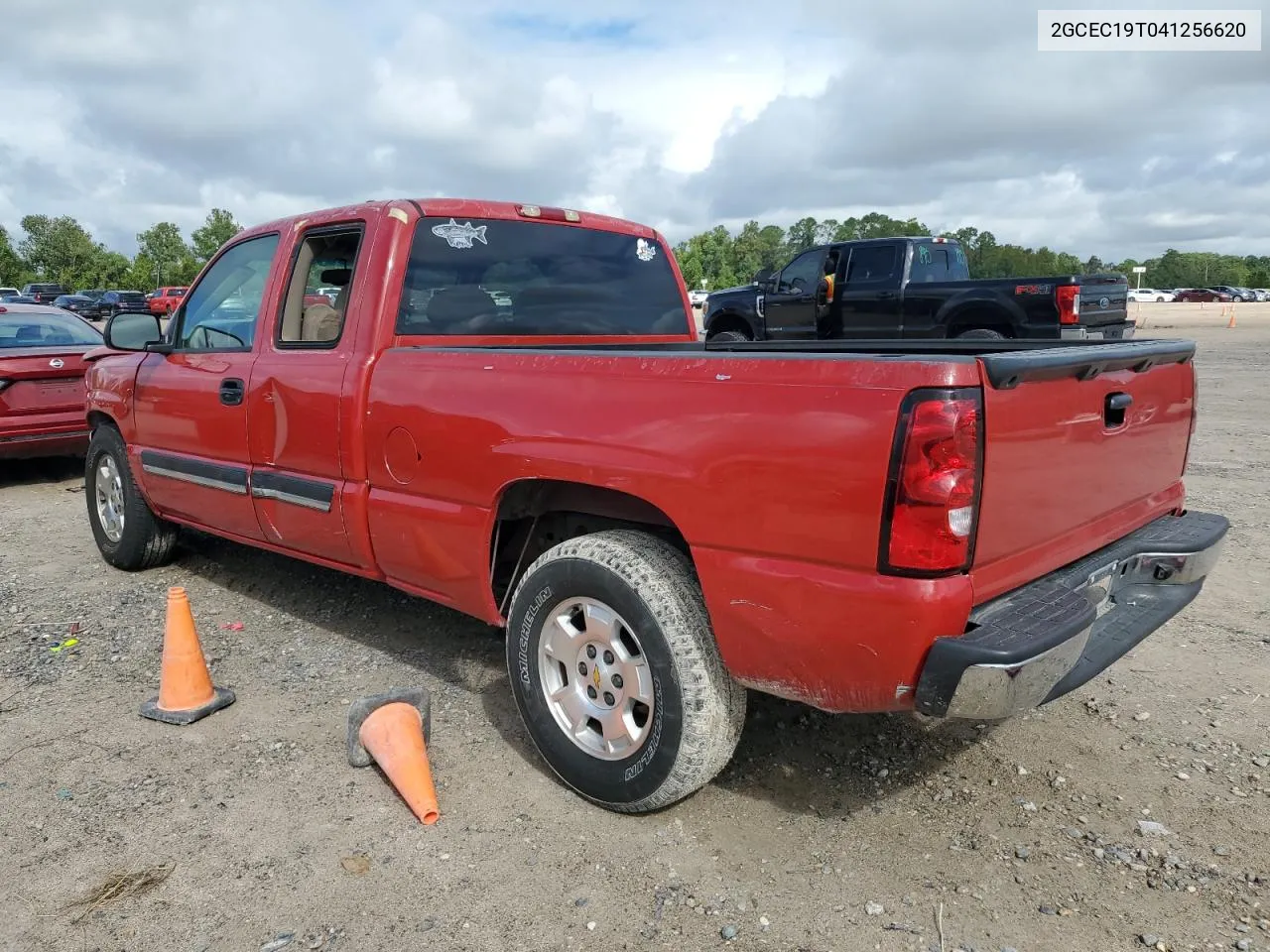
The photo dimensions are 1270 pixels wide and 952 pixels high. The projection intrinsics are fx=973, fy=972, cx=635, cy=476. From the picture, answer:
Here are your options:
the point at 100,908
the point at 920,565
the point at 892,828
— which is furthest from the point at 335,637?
the point at 920,565

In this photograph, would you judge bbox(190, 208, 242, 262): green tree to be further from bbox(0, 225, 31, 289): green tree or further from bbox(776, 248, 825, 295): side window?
bbox(776, 248, 825, 295): side window

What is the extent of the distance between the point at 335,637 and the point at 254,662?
0.39 m

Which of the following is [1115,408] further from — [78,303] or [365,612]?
[78,303]

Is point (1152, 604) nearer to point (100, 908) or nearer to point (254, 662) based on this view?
point (100, 908)

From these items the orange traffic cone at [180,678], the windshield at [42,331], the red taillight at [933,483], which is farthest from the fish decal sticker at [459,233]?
the windshield at [42,331]

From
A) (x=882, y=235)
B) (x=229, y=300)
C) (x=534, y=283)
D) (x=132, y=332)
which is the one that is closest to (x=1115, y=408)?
(x=534, y=283)

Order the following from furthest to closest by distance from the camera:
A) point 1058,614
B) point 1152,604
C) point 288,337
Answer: point 288,337 < point 1152,604 < point 1058,614

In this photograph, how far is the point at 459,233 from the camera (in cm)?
404

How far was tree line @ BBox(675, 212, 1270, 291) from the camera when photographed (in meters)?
59.4

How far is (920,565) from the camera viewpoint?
2.31m

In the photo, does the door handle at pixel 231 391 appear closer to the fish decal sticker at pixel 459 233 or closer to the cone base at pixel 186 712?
the fish decal sticker at pixel 459 233

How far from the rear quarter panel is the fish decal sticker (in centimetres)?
88

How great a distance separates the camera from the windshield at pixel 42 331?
29.1 feet

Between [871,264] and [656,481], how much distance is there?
10673mm
